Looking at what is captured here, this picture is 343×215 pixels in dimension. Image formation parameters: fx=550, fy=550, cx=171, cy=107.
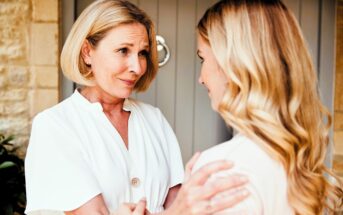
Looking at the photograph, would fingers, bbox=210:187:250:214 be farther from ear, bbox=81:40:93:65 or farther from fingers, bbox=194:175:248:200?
ear, bbox=81:40:93:65

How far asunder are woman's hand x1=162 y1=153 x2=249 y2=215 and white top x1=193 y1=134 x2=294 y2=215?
0.02 m

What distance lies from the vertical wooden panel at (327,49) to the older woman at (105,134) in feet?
6.25

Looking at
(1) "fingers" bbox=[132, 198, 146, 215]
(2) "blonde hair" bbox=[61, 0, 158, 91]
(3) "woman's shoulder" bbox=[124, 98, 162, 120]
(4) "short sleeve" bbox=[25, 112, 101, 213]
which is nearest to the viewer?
(1) "fingers" bbox=[132, 198, 146, 215]

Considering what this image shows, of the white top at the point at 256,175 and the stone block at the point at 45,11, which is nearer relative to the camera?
the white top at the point at 256,175

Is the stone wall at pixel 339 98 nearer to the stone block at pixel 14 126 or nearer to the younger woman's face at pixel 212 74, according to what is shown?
the stone block at pixel 14 126

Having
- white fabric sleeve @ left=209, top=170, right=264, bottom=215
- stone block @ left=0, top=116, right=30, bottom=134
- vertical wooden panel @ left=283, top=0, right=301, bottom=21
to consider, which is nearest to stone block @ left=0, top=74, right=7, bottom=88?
stone block @ left=0, top=116, right=30, bottom=134

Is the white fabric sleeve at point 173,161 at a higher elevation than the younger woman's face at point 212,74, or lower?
lower

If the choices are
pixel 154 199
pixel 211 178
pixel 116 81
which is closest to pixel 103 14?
pixel 116 81

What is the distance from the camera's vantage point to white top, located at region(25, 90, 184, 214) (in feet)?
6.17

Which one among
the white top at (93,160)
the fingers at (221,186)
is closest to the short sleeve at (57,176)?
the white top at (93,160)

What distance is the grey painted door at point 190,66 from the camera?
12.8 ft

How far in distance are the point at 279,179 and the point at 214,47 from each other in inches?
14.6

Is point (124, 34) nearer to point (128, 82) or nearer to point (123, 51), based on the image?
point (123, 51)

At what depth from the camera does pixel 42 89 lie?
3.58 m
